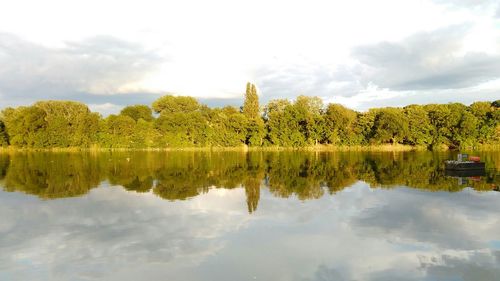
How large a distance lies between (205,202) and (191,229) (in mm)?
5222

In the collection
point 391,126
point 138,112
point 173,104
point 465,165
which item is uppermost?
point 173,104

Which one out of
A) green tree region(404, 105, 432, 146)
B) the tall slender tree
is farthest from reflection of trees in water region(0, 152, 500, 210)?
the tall slender tree

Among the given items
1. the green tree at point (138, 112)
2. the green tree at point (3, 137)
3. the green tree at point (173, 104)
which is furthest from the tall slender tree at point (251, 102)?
the green tree at point (3, 137)

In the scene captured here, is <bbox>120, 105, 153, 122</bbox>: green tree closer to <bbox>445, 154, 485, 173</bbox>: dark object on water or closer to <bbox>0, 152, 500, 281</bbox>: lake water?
<bbox>0, 152, 500, 281</bbox>: lake water

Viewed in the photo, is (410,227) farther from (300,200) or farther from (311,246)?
(300,200)

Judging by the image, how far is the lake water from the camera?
10.2 m

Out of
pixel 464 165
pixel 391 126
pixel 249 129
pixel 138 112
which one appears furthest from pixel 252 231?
pixel 138 112

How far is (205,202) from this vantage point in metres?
19.5

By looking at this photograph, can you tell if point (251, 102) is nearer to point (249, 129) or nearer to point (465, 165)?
point (249, 129)

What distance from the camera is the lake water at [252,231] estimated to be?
33.4 feet

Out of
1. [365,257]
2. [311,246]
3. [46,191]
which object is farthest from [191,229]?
[46,191]

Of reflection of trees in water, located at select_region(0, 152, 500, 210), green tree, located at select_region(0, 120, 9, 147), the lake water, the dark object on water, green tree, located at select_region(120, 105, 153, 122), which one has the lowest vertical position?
the lake water

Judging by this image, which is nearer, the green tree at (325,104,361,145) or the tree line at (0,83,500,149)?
the tree line at (0,83,500,149)

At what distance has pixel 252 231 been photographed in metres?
13.9
